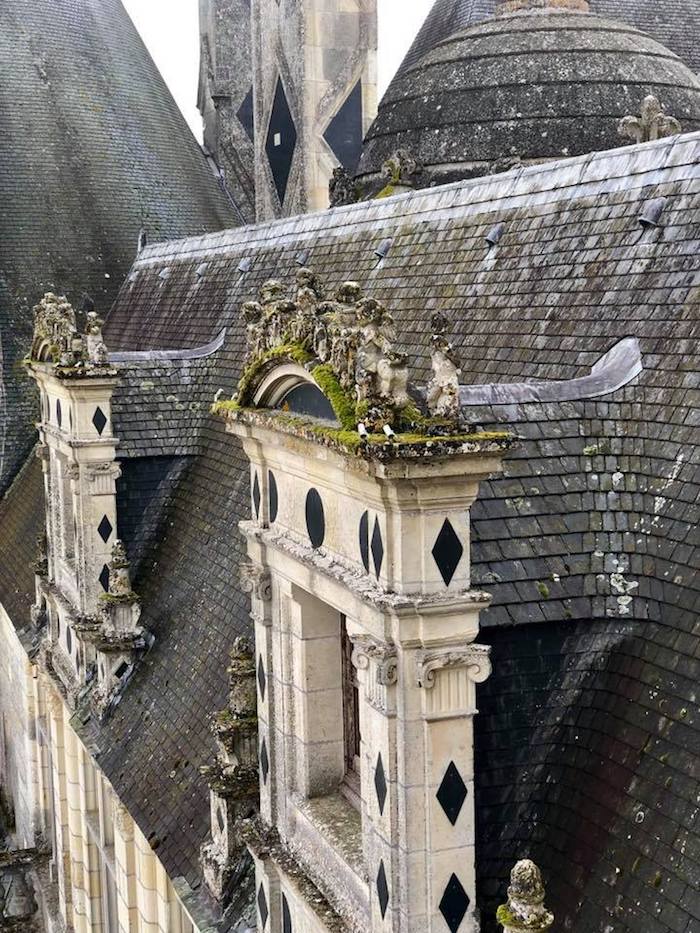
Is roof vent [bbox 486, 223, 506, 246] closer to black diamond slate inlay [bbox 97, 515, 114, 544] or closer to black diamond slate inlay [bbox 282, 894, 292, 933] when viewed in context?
black diamond slate inlay [bbox 282, 894, 292, 933]

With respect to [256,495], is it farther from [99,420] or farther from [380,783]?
[99,420]

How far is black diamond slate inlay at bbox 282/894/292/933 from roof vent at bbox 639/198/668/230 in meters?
4.69

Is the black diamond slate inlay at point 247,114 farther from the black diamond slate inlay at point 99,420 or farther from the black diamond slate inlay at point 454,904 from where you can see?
the black diamond slate inlay at point 454,904

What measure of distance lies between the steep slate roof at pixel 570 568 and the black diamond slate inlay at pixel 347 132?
13192mm

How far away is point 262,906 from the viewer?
26.1 feet

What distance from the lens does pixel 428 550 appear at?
19.0 feet

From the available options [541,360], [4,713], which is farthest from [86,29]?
[541,360]

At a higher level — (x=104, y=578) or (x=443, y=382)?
(x=104, y=578)

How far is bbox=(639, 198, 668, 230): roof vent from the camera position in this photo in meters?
8.18

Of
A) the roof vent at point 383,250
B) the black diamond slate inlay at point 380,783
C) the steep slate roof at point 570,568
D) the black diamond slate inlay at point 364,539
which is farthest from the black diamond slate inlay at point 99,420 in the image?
the black diamond slate inlay at point 380,783

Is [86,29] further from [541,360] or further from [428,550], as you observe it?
[428,550]

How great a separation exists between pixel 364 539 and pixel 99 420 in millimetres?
7638

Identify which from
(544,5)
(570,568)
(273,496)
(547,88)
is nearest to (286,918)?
(273,496)

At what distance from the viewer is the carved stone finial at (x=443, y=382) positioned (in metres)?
5.76
